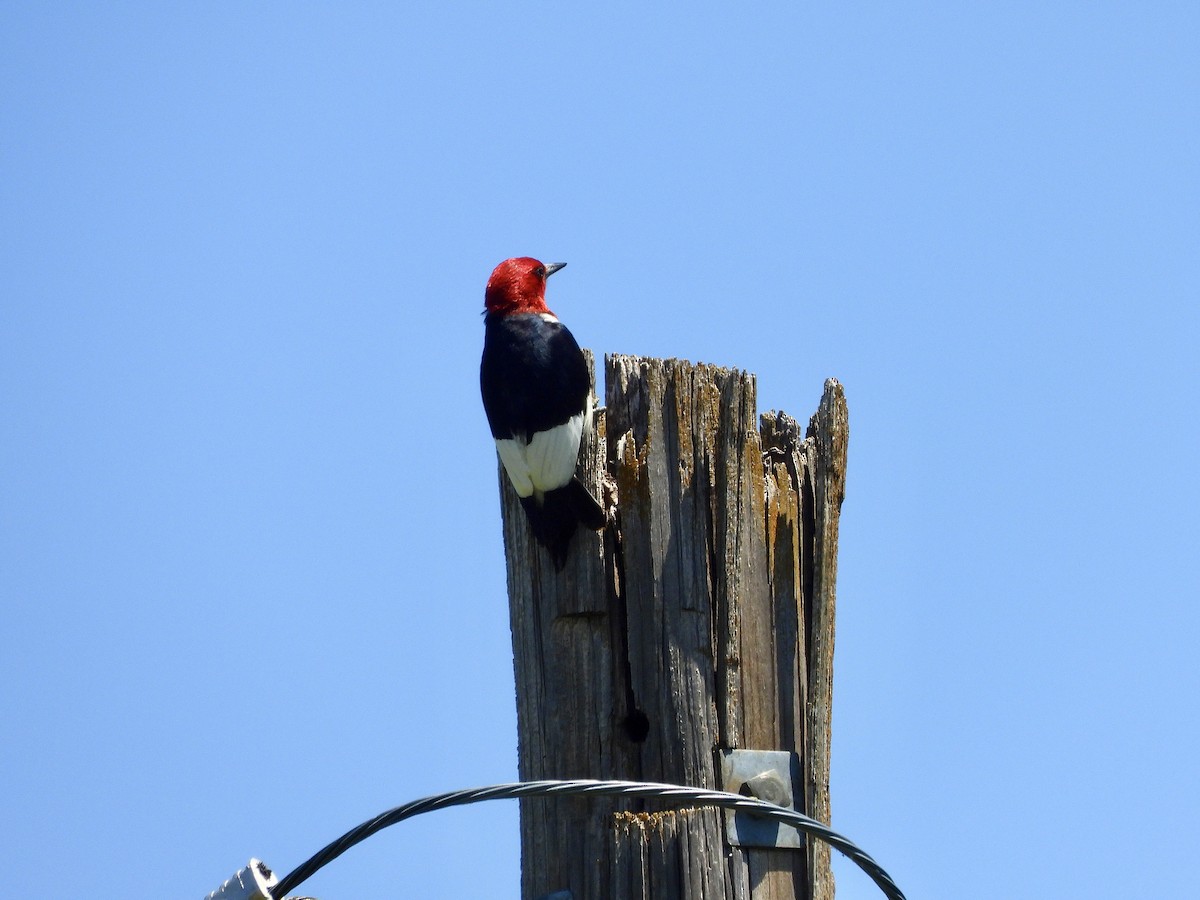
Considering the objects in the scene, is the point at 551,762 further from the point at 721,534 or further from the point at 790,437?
the point at 790,437

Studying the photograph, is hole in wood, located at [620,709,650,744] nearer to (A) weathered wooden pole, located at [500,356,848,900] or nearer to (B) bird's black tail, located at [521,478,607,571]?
(A) weathered wooden pole, located at [500,356,848,900]

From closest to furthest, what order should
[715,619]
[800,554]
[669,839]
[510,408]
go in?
[669,839], [715,619], [800,554], [510,408]

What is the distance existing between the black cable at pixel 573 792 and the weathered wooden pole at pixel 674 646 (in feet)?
0.57

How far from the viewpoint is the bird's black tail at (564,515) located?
14.0ft

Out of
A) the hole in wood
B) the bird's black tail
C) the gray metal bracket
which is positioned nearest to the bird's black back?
the bird's black tail

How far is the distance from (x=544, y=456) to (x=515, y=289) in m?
1.69

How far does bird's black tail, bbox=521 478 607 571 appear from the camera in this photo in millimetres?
4254

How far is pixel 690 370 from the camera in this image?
4.36 m

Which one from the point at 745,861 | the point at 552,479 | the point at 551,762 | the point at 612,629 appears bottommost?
the point at 745,861

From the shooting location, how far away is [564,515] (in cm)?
427

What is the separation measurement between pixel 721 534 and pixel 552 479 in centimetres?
54

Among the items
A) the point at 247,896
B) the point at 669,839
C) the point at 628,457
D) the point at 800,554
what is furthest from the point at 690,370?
the point at 247,896

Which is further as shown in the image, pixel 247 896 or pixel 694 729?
pixel 694 729

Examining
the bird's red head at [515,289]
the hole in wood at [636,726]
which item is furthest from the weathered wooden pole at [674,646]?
the bird's red head at [515,289]
